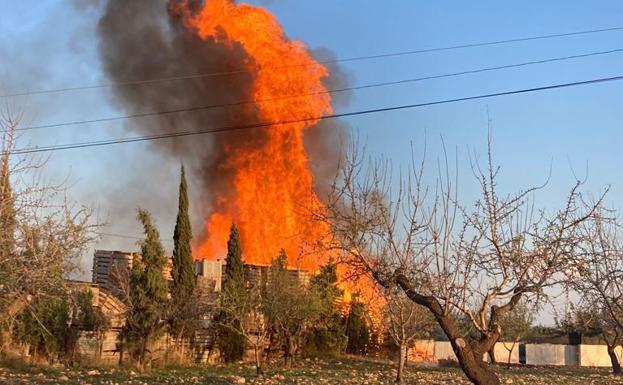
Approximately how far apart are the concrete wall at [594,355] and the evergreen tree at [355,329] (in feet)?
71.9

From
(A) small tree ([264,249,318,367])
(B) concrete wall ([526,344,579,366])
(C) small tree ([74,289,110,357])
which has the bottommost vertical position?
(B) concrete wall ([526,344,579,366])

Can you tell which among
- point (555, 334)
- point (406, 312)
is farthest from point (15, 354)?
point (555, 334)

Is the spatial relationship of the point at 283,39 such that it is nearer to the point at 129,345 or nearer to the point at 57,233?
the point at 129,345

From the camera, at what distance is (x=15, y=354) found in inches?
1163

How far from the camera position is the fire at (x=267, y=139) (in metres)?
48.6

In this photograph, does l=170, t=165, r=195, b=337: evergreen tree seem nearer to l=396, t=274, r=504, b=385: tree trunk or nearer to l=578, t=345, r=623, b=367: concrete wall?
l=396, t=274, r=504, b=385: tree trunk

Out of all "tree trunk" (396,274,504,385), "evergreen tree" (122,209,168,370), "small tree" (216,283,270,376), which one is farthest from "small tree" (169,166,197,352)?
"tree trunk" (396,274,504,385)

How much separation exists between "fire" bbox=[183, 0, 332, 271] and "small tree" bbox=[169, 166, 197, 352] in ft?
36.1

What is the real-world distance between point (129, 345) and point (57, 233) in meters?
22.2

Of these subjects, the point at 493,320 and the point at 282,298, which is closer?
the point at 493,320

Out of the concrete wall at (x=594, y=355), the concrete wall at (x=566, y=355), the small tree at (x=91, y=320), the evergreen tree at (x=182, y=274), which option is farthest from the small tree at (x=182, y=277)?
the concrete wall at (x=594, y=355)

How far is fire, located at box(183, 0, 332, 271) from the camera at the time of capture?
159 feet

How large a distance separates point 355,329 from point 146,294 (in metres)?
17.5

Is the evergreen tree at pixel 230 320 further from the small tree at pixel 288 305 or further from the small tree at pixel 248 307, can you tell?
the small tree at pixel 288 305
